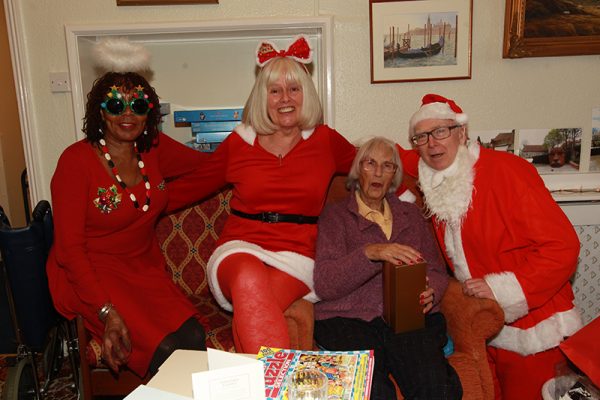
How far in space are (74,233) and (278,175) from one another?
2.90ft

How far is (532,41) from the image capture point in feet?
8.79

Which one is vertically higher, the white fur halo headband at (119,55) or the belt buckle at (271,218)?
the white fur halo headband at (119,55)

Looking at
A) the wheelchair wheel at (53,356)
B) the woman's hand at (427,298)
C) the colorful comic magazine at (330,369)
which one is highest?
the colorful comic magazine at (330,369)

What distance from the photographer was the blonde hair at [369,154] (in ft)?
7.12

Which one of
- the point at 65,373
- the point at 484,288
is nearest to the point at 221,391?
the point at 484,288

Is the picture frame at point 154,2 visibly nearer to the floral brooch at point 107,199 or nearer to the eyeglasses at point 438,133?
the floral brooch at point 107,199

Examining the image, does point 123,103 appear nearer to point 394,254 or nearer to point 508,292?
point 394,254

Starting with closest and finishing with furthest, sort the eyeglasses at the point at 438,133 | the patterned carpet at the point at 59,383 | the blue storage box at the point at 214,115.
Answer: the eyeglasses at the point at 438,133, the patterned carpet at the point at 59,383, the blue storage box at the point at 214,115

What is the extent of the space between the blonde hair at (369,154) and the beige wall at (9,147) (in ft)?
14.9

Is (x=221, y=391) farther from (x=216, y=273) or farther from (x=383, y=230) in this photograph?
(x=383, y=230)

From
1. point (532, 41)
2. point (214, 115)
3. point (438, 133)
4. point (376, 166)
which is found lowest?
point (376, 166)

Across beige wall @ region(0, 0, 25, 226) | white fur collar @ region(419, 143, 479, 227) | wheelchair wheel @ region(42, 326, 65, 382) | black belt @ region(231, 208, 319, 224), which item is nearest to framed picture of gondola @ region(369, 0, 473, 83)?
white fur collar @ region(419, 143, 479, 227)

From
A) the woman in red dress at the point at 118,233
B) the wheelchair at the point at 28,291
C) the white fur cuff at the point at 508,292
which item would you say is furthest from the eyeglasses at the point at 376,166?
the wheelchair at the point at 28,291

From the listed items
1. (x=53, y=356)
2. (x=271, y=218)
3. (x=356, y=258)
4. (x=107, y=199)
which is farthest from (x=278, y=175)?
(x=53, y=356)
